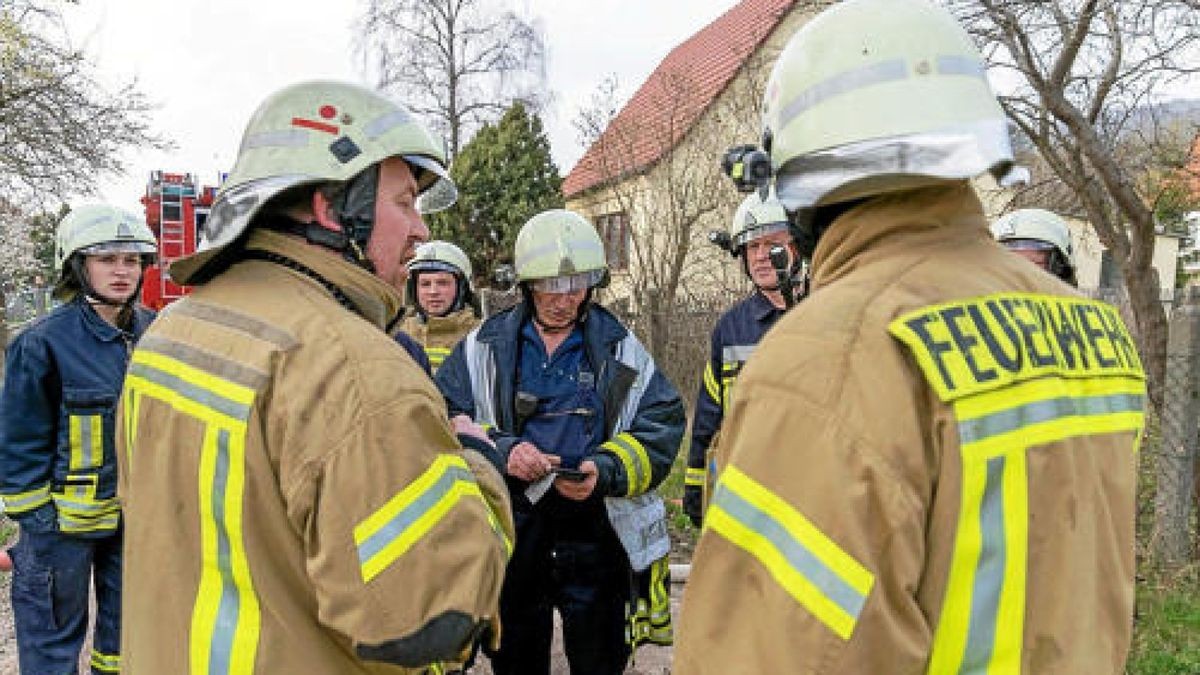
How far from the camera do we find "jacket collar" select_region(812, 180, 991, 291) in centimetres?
133

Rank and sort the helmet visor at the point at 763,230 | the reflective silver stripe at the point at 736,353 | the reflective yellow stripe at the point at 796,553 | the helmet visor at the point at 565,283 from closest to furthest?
the reflective yellow stripe at the point at 796,553 → the helmet visor at the point at 565,283 → the reflective silver stripe at the point at 736,353 → the helmet visor at the point at 763,230

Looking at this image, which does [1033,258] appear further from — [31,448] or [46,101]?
[46,101]

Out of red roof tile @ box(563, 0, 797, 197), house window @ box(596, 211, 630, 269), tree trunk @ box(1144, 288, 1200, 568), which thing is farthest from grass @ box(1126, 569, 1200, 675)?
house window @ box(596, 211, 630, 269)

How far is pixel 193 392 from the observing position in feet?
5.46

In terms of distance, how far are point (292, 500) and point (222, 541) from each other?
0.62 ft

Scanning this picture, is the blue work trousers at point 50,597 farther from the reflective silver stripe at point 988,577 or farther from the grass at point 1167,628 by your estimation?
the grass at point 1167,628

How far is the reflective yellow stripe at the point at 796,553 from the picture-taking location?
1.13 metres

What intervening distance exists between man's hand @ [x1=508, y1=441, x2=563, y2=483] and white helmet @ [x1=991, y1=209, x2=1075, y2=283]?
2402 mm

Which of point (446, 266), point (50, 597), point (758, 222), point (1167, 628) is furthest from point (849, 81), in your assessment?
point (446, 266)

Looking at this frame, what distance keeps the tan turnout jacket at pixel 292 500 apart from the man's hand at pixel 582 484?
1494 mm

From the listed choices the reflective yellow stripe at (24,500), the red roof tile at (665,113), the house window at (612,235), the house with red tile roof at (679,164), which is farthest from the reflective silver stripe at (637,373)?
the house window at (612,235)

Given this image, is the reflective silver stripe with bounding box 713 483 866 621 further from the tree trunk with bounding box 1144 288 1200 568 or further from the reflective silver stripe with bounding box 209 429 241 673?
the tree trunk with bounding box 1144 288 1200 568

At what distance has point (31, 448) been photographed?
3.67 metres

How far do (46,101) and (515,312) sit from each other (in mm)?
13504
